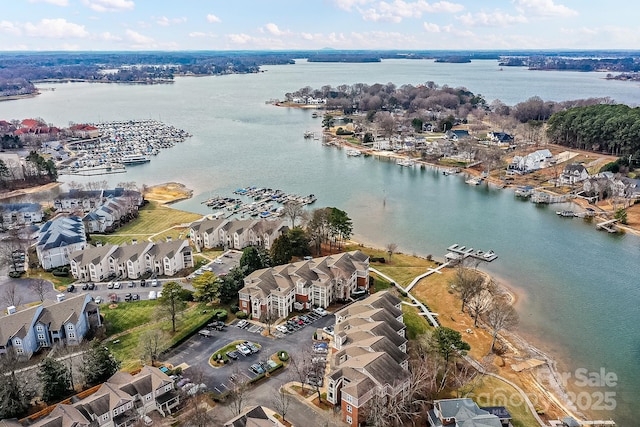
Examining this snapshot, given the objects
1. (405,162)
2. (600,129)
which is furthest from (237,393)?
(600,129)

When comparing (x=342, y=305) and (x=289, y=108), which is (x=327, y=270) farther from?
(x=289, y=108)

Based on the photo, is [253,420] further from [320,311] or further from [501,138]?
[501,138]

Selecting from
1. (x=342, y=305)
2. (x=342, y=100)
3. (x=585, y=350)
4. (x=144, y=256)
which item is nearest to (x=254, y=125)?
(x=342, y=100)

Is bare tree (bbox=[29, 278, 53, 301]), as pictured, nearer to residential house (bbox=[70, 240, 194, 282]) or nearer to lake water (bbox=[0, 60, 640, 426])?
residential house (bbox=[70, 240, 194, 282])

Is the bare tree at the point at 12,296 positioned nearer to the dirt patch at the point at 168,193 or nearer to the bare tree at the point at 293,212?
the bare tree at the point at 293,212

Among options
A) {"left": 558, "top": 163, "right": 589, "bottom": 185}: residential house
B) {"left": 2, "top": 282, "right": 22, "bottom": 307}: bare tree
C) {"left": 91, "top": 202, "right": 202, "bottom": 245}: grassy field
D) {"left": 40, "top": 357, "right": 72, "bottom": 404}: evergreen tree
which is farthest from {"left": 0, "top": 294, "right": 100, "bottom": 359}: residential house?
{"left": 558, "top": 163, "right": 589, "bottom": 185}: residential house
